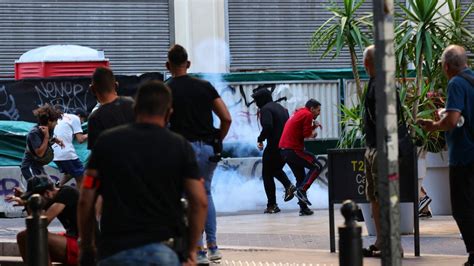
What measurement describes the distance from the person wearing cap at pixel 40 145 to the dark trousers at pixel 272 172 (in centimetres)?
333

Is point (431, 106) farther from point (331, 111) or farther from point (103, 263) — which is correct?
point (103, 263)

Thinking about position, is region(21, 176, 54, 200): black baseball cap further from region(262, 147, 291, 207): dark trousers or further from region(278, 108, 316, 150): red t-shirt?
region(262, 147, 291, 207): dark trousers

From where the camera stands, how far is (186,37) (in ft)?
85.0

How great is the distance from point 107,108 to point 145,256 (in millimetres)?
3447

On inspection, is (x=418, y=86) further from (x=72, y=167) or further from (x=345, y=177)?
(x=72, y=167)

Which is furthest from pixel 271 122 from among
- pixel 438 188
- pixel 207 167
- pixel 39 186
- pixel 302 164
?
pixel 39 186

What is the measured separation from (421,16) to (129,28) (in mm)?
13112

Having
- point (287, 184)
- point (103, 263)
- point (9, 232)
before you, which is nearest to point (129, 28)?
point (287, 184)

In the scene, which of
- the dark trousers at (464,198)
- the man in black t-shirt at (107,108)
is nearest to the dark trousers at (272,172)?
the dark trousers at (464,198)

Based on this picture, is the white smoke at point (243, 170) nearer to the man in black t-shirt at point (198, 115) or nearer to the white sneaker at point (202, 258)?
the man in black t-shirt at point (198, 115)

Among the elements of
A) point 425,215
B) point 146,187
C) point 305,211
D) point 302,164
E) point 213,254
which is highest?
point 146,187

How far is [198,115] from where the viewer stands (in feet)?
32.5

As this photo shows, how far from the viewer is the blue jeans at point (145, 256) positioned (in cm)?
570

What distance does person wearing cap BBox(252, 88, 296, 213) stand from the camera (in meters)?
17.6
